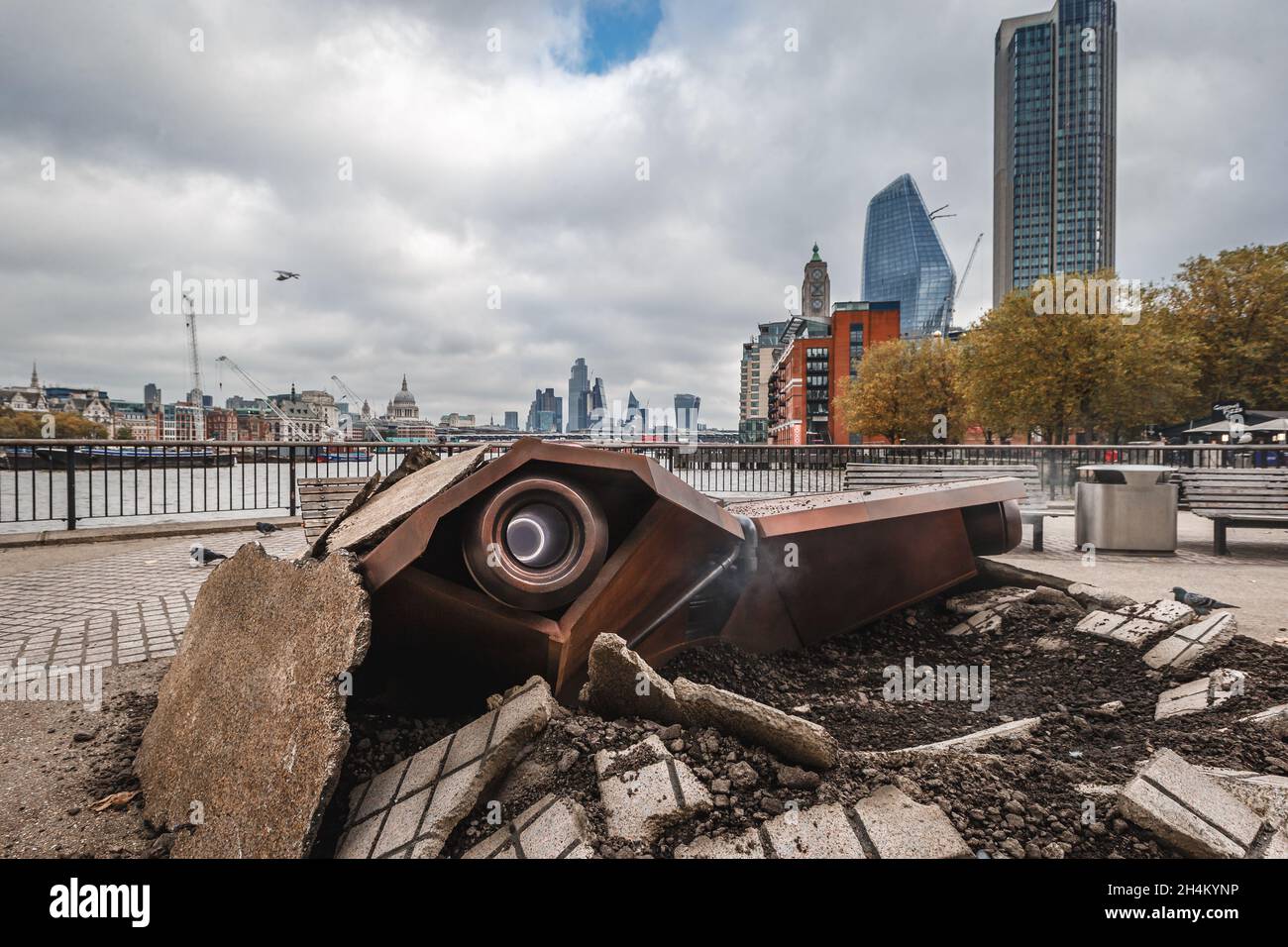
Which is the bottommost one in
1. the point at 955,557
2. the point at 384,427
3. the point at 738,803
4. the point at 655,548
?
the point at 738,803

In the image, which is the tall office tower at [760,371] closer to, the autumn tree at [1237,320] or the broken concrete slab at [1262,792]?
the autumn tree at [1237,320]

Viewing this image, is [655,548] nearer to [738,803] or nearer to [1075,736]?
[738,803]

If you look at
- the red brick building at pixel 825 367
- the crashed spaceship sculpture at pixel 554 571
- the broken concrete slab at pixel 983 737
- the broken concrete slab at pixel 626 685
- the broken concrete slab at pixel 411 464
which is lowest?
the broken concrete slab at pixel 983 737

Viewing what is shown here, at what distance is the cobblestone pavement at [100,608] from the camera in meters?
4.00

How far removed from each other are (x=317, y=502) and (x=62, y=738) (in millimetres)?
3965

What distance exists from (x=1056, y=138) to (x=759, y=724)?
180 meters

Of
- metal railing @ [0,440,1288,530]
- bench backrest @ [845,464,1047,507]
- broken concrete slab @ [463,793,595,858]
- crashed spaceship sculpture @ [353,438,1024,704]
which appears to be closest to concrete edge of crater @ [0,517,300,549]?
metal railing @ [0,440,1288,530]

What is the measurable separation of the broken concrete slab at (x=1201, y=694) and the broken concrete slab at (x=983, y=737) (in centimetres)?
60

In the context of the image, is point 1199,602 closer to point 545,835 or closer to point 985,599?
point 985,599

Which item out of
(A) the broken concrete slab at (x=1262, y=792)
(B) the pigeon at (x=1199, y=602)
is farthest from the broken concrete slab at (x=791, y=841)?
(B) the pigeon at (x=1199, y=602)

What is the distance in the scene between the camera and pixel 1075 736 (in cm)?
262
